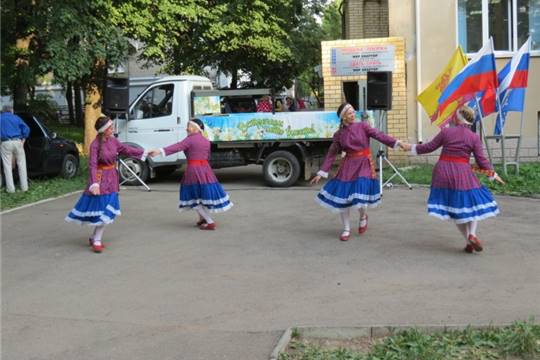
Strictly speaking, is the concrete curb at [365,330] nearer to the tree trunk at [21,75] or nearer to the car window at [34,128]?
the car window at [34,128]

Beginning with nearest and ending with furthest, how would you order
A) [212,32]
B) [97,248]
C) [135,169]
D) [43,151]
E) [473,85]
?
[97,248], [473,85], [43,151], [135,169], [212,32]

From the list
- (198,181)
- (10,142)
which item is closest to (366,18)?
(10,142)

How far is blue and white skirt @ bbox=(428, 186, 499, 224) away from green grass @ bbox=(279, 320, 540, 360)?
2584mm

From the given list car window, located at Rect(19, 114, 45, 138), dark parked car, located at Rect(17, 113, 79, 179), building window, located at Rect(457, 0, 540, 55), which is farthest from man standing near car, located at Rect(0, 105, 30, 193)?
building window, located at Rect(457, 0, 540, 55)

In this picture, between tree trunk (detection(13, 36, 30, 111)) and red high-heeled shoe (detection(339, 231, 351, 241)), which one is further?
tree trunk (detection(13, 36, 30, 111))

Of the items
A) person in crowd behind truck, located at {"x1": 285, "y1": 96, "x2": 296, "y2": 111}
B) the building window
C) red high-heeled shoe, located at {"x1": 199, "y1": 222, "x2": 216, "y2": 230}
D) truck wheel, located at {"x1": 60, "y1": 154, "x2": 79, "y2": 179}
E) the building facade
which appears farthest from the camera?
person in crowd behind truck, located at {"x1": 285, "y1": 96, "x2": 296, "y2": 111}

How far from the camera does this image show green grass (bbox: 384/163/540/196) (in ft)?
40.8

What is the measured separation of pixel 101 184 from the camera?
8.29 m

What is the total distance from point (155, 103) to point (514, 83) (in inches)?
311

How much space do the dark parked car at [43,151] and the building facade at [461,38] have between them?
27.1ft

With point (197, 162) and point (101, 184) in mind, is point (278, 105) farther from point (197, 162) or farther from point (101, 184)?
point (101, 184)

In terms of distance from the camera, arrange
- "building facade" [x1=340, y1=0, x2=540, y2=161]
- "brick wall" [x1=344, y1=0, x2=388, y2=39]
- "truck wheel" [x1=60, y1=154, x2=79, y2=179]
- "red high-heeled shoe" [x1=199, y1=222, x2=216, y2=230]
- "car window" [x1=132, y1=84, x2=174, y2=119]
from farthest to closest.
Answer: "brick wall" [x1=344, y1=0, x2=388, y2=39]
"building facade" [x1=340, y1=0, x2=540, y2=161]
"truck wheel" [x1=60, y1=154, x2=79, y2=179]
"car window" [x1=132, y1=84, x2=174, y2=119]
"red high-heeled shoe" [x1=199, y1=222, x2=216, y2=230]

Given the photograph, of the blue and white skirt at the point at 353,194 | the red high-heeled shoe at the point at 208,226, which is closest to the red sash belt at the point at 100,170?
the red high-heeled shoe at the point at 208,226

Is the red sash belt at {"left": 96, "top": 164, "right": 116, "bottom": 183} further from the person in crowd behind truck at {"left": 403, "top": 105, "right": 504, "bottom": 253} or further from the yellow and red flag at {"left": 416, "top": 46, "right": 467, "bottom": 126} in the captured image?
the yellow and red flag at {"left": 416, "top": 46, "right": 467, "bottom": 126}
